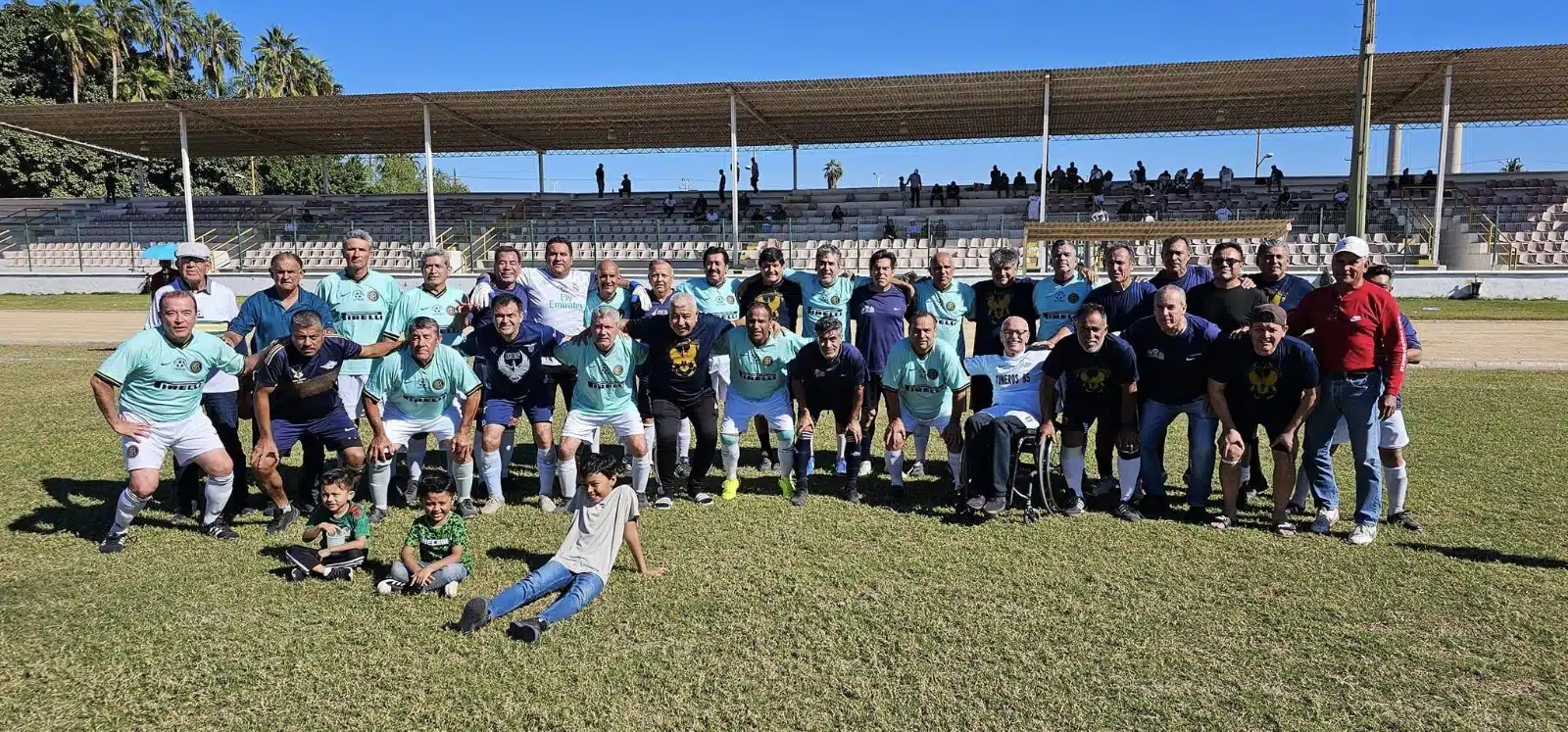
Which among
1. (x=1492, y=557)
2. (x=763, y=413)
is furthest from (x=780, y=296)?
(x=1492, y=557)

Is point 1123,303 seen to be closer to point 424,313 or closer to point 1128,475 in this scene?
point 1128,475

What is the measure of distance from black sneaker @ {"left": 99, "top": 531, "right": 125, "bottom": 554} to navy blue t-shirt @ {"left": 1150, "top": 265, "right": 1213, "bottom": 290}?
7800 mm

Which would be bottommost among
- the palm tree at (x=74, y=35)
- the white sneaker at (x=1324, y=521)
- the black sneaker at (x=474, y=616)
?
the black sneaker at (x=474, y=616)

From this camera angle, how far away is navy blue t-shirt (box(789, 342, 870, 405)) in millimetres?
7195

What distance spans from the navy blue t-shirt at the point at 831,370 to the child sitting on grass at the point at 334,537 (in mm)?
3416

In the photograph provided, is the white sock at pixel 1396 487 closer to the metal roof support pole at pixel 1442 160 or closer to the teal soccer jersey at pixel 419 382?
the teal soccer jersey at pixel 419 382

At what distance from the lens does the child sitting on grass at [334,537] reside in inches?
207

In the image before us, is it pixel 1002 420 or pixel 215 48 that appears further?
pixel 215 48

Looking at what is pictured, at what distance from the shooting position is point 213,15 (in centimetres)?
5684

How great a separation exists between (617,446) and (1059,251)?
15.4 feet

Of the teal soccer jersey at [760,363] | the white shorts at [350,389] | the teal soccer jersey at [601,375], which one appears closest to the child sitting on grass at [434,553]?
the teal soccer jersey at [601,375]

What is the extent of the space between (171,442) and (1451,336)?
2040 centimetres

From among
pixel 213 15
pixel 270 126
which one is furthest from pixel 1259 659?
pixel 213 15

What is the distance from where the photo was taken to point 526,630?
4391 millimetres
